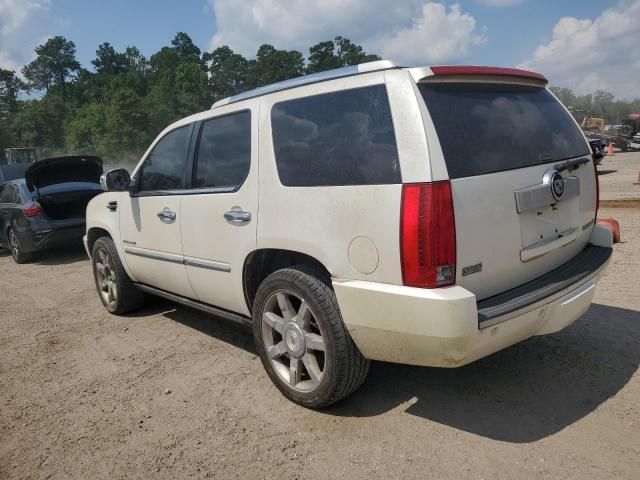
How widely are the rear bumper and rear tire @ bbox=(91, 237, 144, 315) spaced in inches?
123

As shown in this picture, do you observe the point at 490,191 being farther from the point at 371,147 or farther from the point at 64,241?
the point at 64,241

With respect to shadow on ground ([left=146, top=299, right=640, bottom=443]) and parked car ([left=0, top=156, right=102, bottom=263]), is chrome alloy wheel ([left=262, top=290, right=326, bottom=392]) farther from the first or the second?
parked car ([left=0, top=156, right=102, bottom=263])

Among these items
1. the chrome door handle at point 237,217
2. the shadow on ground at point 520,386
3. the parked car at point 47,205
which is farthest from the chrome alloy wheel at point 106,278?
the parked car at point 47,205

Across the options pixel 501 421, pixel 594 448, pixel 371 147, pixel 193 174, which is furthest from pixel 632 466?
pixel 193 174

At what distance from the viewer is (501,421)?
2807 millimetres

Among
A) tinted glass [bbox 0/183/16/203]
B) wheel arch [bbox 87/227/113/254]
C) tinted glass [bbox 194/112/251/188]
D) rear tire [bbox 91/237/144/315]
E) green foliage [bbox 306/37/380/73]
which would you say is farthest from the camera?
green foliage [bbox 306/37/380/73]

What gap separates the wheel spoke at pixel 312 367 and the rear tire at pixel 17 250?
7.68m

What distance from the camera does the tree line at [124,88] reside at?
54.1m

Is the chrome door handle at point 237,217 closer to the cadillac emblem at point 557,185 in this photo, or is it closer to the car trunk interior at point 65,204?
the cadillac emblem at point 557,185

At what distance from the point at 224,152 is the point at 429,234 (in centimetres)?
184

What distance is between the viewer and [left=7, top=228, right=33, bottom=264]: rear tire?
874 cm

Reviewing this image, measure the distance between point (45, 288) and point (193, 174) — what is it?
4.32m

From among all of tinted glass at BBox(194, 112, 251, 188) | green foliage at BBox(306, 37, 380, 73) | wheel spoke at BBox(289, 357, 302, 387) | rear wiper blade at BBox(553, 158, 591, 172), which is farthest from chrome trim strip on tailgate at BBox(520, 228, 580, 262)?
green foliage at BBox(306, 37, 380, 73)

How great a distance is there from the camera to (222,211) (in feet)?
11.3
